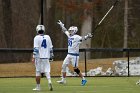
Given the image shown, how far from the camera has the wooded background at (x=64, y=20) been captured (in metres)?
52.7

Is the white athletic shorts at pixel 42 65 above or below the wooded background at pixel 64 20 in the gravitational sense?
below

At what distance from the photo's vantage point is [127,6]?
54.0 m

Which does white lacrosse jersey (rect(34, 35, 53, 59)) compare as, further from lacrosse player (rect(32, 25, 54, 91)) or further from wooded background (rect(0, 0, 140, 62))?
wooded background (rect(0, 0, 140, 62))

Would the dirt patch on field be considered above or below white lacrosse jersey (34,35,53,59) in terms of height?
below

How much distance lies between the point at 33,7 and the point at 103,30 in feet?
26.7

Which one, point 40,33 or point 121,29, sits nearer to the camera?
point 40,33

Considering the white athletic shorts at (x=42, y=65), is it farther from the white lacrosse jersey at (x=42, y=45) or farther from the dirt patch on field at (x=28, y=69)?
the dirt patch on field at (x=28, y=69)

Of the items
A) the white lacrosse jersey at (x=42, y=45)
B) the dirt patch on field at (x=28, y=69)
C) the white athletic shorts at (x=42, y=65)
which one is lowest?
the dirt patch on field at (x=28, y=69)

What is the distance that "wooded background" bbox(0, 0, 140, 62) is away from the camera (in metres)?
52.7

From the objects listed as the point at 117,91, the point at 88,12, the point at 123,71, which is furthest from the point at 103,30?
the point at 117,91

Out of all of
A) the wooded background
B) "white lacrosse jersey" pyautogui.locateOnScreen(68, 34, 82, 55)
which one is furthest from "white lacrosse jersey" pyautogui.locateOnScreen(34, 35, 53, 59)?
the wooded background

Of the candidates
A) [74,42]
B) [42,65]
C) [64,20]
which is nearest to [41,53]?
[42,65]

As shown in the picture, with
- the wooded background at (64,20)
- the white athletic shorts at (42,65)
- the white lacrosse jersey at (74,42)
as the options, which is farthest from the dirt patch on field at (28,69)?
the wooded background at (64,20)

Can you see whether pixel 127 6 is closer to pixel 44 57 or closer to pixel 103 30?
pixel 103 30
